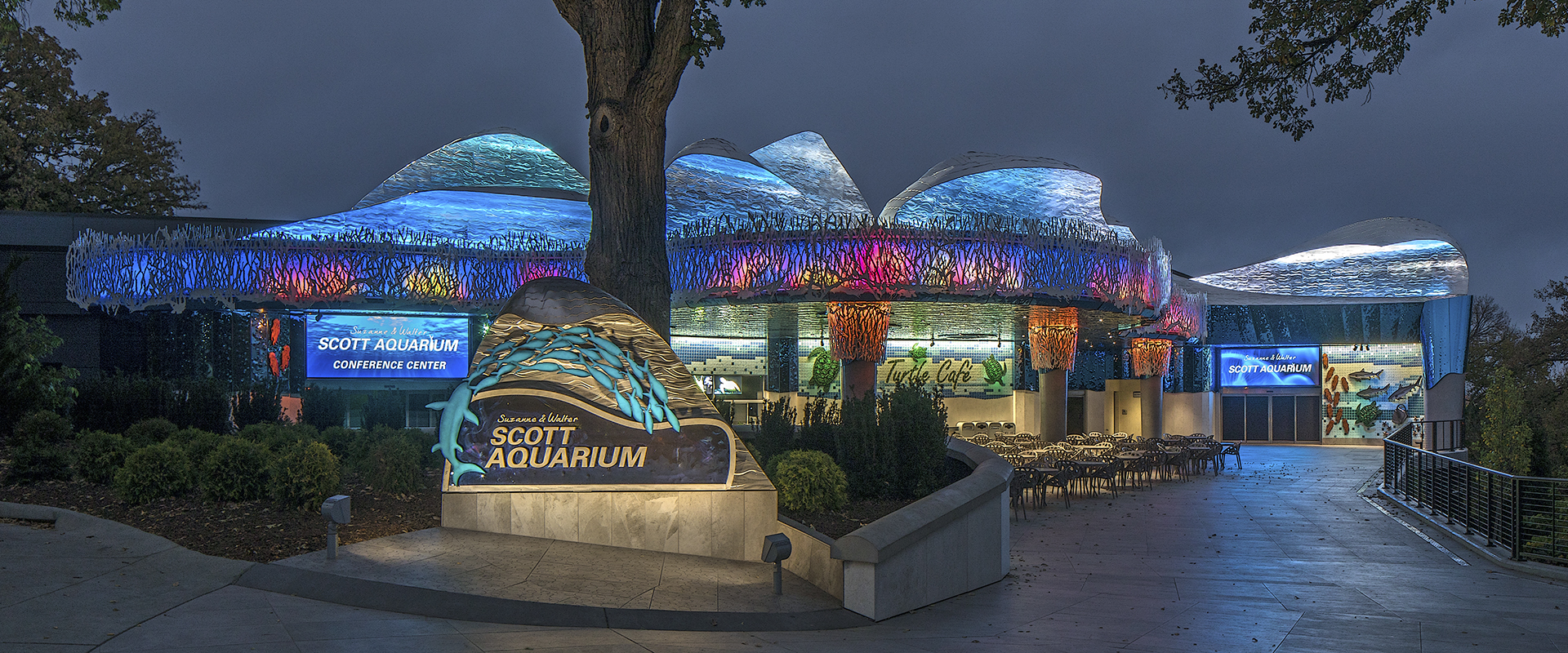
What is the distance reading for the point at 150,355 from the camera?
2500 centimetres

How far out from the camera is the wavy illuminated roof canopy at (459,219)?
907 inches

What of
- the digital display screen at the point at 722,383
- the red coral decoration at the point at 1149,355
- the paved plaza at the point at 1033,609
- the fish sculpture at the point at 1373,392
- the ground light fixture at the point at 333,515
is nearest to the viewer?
the paved plaza at the point at 1033,609

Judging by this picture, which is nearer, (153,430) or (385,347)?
(153,430)

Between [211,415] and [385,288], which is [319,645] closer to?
[211,415]

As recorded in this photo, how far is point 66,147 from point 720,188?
22084 mm

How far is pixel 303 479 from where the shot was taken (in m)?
10.5

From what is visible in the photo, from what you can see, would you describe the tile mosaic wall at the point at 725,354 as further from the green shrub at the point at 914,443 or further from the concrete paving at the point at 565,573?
the concrete paving at the point at 565,573

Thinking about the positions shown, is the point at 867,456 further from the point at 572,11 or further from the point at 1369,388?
the point at 1369,388

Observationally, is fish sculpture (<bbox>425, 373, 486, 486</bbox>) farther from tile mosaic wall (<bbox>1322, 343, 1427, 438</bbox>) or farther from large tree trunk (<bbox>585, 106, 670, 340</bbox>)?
tile mosaic wall (<bbox>1322, 343, 1427, 438</bbox>)

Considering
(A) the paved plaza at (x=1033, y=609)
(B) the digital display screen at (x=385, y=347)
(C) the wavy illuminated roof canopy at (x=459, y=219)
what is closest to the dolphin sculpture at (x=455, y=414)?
(A) the paved plaza at (x=1033, y=609)

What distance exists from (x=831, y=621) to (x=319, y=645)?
13.4 feet

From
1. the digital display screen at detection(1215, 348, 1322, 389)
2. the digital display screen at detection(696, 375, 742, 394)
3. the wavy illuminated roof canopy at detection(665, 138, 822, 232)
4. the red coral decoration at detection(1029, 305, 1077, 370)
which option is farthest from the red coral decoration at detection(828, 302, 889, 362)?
the digital display screen at detection(1215, 348, 1322, 389)

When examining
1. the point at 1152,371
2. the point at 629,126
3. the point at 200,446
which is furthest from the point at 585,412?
the point at 1152,371

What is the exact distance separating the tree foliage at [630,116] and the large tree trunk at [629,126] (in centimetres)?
1
